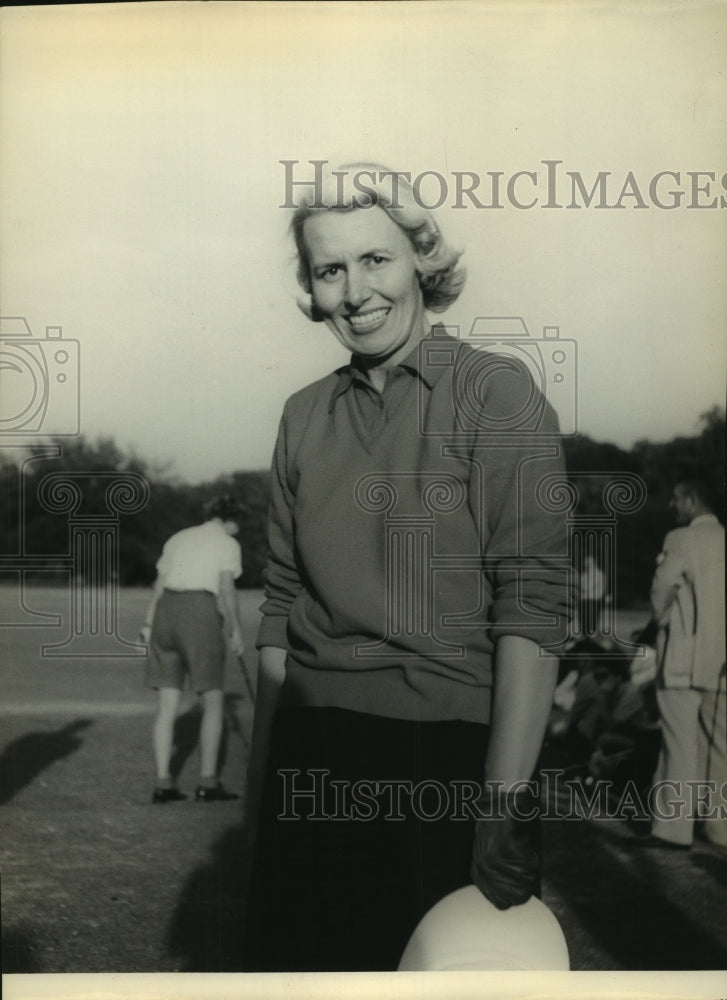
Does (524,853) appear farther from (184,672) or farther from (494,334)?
(494,334)

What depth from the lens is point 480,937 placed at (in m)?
4.00

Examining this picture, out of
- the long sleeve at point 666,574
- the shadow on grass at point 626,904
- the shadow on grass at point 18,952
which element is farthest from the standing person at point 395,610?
the shadow on grass at point 18,952

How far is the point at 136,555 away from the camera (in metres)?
4.00

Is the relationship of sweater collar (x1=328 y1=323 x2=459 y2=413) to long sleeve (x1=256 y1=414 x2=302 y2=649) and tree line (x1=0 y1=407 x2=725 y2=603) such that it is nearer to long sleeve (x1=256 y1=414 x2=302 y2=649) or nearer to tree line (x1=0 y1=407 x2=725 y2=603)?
long sleeve (x1=256 y1=414 x2=302 y2=649)

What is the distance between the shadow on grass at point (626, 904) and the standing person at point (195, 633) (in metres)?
0.88

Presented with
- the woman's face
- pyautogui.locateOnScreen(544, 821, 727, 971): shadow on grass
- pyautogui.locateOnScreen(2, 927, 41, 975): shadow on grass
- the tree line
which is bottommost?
pyautogui.locateOnScreen(2, 927, 41, 975): shadow on grass

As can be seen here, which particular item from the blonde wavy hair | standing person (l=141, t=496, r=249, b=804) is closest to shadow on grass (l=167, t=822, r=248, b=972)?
standing person (l=141, t=496, r=249, b=804)

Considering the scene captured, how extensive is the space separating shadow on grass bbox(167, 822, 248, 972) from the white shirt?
631mm

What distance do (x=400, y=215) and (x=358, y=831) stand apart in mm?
1550

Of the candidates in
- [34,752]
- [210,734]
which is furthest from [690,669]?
[34,752]

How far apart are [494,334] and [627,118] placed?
25.1 inches

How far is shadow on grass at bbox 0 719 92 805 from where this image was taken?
401 cm

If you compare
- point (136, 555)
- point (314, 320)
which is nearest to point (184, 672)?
point (136, 555)

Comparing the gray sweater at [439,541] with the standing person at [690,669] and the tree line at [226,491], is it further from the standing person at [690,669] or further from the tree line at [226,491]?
the standing person at [690,669]
